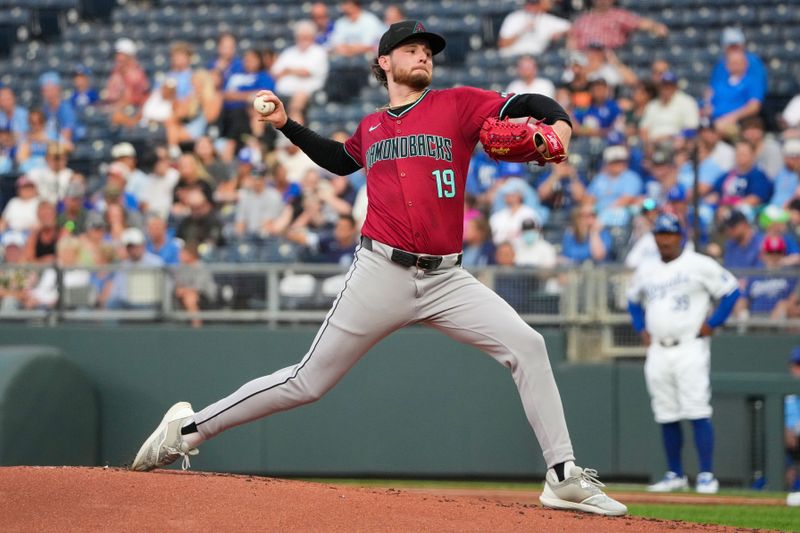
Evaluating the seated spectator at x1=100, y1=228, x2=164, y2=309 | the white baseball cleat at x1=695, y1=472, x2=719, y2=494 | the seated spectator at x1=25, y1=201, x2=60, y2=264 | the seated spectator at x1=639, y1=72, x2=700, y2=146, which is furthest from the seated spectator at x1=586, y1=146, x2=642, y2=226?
the seated spectator at x1=25, y1=201, x2=60, y2=264

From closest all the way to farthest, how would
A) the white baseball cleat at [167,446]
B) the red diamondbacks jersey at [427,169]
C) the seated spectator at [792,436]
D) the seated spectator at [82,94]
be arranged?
the red diamondbacks jersey at [427,169] < the white baseball cleat at [167,446] < the seated spectator at [792,436] < the seated spectator at [82,94]

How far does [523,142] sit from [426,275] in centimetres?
65

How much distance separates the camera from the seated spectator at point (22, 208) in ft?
35.2

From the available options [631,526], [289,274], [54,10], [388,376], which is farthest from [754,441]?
[54,10]

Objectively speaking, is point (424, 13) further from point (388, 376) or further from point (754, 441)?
point (754, 441)

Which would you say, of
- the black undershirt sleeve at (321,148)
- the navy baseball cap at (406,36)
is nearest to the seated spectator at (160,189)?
the black undershirt sleeve at (321,148)

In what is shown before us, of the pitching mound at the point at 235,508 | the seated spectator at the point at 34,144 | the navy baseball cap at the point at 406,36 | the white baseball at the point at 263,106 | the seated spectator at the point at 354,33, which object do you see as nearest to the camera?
the pitching mound at the point at 235,508

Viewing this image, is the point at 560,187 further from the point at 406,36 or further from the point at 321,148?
the point at 406,36

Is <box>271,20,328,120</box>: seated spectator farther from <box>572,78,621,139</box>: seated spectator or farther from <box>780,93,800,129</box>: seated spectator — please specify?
<box>780,93,800,129</box>: seated spectator

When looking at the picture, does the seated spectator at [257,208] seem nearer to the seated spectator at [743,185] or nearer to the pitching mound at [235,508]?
the seated spectator at [743,185]

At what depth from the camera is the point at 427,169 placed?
15.3 feet

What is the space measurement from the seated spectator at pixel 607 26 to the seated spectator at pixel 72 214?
5.04m

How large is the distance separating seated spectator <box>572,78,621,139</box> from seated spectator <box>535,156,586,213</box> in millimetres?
722

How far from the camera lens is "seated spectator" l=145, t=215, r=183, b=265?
403 inches
